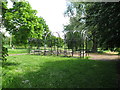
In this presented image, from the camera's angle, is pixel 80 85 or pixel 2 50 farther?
pixel 80 85

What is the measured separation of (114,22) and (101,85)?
2.60 m

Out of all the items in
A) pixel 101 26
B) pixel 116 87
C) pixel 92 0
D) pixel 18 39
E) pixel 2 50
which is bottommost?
pixel 116 87

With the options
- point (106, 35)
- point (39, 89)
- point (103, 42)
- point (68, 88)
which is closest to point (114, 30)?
point (106, 35)

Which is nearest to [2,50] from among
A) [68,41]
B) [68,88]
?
[68,88]

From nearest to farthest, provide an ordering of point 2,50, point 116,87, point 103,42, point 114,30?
point 2,50
point 116,87
point 114,30
point 103,42

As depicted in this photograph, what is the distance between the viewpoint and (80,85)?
425 cm

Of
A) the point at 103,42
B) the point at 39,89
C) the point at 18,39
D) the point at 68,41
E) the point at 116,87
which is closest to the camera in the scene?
the point at 39,89

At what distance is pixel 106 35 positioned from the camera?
4.76 metres

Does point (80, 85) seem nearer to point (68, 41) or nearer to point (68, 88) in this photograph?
point (68, 88)

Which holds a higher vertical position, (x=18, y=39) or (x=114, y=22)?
(x=114, y=22)

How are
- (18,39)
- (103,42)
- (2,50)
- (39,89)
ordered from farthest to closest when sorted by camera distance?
1. (18,39)
2. (103,42)
3. (39,89)
4. (2,50)

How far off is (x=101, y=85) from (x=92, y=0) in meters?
4.02

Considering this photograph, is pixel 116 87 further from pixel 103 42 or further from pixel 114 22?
pixel 114 22

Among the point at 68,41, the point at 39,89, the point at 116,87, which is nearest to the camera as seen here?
the point at 39,89
